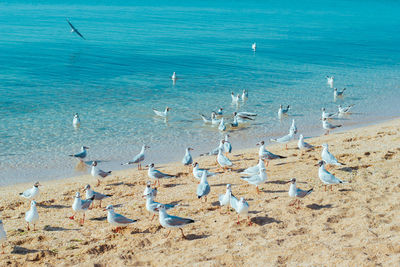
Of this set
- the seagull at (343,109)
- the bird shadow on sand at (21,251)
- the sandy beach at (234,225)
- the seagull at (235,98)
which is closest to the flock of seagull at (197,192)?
Answer: the sandy beach at (234,225)

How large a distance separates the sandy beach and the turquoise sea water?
13.4 feet

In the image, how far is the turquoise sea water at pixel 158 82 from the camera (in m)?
19.5

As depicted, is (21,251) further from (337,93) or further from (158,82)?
(337,93)

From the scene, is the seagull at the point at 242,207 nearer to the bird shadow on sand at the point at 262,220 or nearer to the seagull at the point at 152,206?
the bird shadow on sand at the point at 262,220

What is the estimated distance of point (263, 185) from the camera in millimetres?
12836

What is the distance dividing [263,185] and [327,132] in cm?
936

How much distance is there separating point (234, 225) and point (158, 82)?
2225cm

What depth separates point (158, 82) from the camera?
103 ft

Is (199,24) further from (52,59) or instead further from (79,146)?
(79,146)

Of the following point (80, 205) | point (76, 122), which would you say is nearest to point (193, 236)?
point (80, 205)

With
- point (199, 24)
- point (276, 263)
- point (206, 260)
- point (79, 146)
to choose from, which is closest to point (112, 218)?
point (206, 260)

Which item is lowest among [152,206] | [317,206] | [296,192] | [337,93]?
[152,206]

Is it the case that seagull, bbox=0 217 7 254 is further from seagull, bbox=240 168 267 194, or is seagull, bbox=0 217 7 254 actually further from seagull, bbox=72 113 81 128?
seagull, bbox=72 113 81 128

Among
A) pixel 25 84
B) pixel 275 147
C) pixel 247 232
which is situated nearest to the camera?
pixel 247 232
